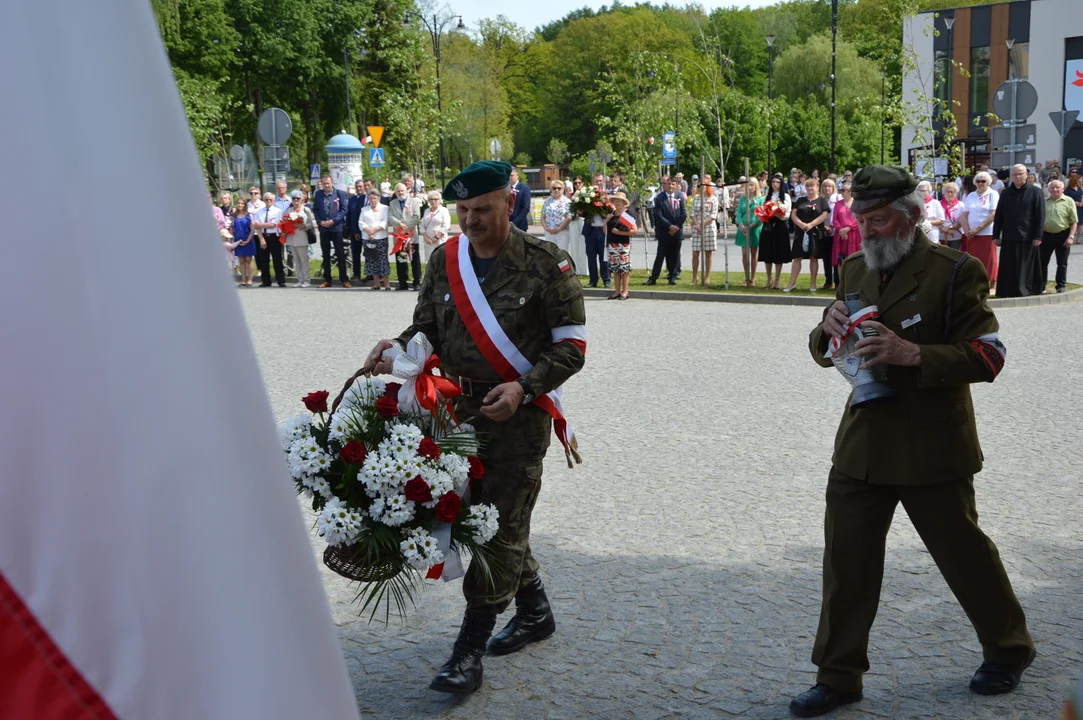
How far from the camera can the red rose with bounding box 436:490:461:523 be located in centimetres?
409

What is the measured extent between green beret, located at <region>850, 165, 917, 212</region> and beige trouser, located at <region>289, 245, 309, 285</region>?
20.2 metres

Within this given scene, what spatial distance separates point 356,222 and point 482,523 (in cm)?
1914

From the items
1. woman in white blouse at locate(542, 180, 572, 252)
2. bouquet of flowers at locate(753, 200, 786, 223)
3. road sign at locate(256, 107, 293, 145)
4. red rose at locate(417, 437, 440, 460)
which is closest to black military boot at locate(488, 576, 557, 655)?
red rose at locate(417, 437, 440, 460)

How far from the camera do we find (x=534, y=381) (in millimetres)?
4426

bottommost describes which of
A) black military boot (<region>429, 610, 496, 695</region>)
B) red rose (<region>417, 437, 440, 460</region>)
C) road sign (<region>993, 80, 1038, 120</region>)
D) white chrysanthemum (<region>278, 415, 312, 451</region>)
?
black military boot (<region>429, 610, 496, 695</region>)

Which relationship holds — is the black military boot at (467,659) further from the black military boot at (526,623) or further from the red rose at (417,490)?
the red rose at (417,490)

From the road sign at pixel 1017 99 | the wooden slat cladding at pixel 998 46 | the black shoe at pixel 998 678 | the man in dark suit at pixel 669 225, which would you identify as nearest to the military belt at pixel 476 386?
the black shoe at pixel 998 678

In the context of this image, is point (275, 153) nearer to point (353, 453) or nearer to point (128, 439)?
point (353, 453)

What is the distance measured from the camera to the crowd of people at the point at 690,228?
17391 mm

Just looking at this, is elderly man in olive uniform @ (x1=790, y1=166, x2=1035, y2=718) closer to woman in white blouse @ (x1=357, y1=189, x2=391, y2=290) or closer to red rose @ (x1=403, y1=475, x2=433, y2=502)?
red rose @ (x1=403, y1=475, x2=433, y2=502)

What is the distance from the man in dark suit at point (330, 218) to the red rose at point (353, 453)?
1928 cm

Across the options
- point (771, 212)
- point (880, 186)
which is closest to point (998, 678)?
point (880, 186)

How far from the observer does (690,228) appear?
21938mm

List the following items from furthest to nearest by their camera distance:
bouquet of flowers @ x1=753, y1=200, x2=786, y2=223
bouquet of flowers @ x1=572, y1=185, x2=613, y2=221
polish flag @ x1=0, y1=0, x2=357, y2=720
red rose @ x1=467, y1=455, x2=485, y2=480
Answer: bouquet of flowers @ x1=572, y1=185, x2=613, y2=221 < bouquet of flowers @ x1=753, y1=200, x2=786, y2=223 < red rose @ x1=467, y1=455, x2=485, y2=480 < polish flag @ x1=0, y1=0, x2=357, y2=720
